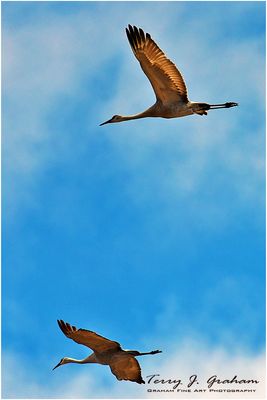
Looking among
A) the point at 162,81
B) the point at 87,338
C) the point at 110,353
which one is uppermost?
the point at 162,81

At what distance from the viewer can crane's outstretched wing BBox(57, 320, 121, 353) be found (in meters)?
24.0

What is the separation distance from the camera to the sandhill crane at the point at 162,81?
23.6m

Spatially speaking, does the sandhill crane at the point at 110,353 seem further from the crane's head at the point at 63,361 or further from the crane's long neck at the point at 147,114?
the crane's long neck at the point at 147,114

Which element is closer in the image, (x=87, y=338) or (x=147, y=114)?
(x=87, y=338)

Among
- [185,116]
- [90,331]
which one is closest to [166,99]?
[185,116]

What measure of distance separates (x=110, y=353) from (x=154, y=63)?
6044 millimetres

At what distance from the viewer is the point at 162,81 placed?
2398 centimetres

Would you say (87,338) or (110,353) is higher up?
(87,338)

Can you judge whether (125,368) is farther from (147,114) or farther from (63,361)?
(147,114)

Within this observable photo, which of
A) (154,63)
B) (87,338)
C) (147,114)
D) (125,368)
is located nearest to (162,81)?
(154,63)

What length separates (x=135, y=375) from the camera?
81.1ft

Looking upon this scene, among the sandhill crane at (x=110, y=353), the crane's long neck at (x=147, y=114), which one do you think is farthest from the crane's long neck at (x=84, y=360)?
the crane's long neck at (x=147, y=114)

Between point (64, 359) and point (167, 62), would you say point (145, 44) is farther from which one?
point (64, 359)

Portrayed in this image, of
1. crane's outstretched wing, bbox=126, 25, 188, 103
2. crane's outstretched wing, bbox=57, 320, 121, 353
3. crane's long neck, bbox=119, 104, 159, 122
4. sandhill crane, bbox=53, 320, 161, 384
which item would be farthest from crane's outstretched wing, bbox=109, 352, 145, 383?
crane's outstretched wing, bbox=126, 25, 188, 103
